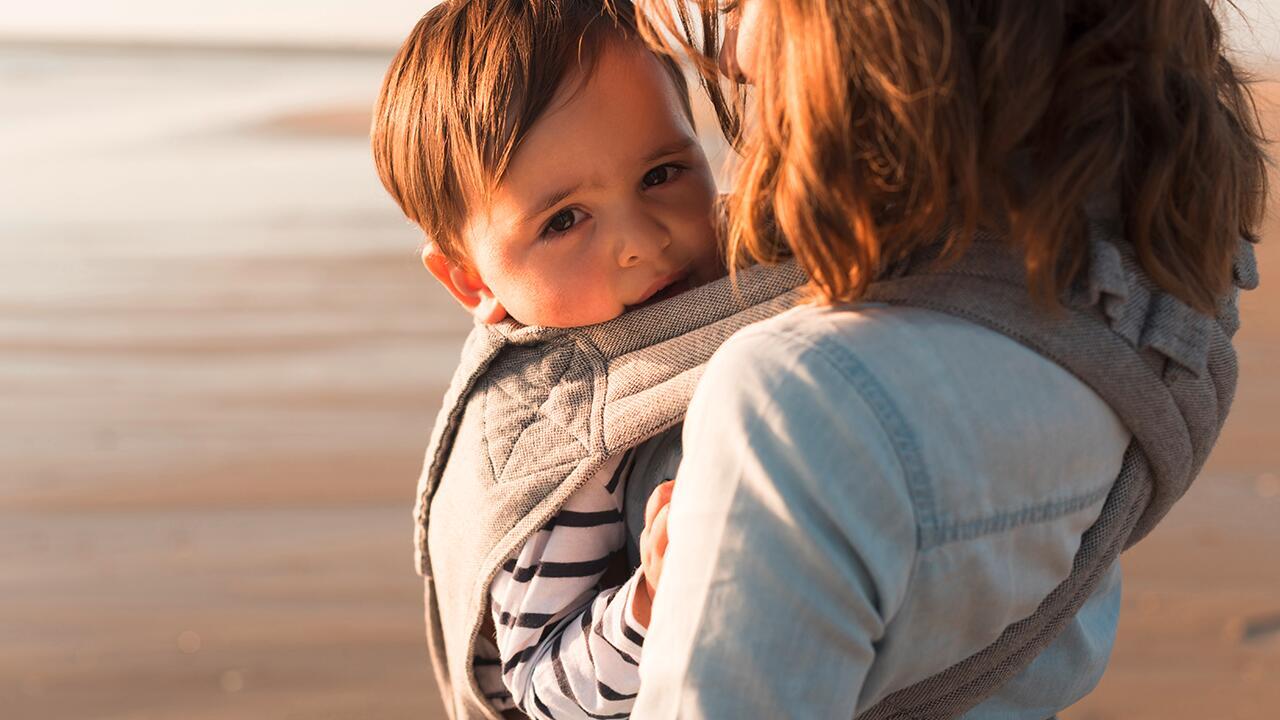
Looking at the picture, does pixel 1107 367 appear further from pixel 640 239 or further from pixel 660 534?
pixel 640 239

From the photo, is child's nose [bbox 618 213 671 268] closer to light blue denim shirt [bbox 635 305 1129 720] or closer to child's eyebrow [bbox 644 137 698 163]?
child's eyebrow [bbox 644 137 698 163]

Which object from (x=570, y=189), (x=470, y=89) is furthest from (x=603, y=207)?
(x=470, y=89)

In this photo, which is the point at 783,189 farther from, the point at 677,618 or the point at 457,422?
the point at 457,422

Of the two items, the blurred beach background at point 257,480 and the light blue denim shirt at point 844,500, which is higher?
the light blue denim shirt at point 844,500

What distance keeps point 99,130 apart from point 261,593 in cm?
875

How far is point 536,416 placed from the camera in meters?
1.59

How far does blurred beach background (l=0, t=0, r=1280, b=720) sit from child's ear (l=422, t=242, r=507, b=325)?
92 centimetres

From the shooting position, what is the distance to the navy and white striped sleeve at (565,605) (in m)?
1.48

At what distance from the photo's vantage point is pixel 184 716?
3.25 metres

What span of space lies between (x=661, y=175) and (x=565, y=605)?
0.54 metres

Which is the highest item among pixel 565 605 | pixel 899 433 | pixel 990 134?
pixel 990 134

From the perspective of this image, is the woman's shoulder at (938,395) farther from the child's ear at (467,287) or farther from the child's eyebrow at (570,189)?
the child's ear at (467,287)

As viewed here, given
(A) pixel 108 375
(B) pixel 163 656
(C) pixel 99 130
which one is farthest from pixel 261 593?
(C) pixel 99 130

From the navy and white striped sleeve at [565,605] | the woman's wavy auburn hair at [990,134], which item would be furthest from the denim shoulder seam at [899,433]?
the navy and white striped sleeve at [565,605]
